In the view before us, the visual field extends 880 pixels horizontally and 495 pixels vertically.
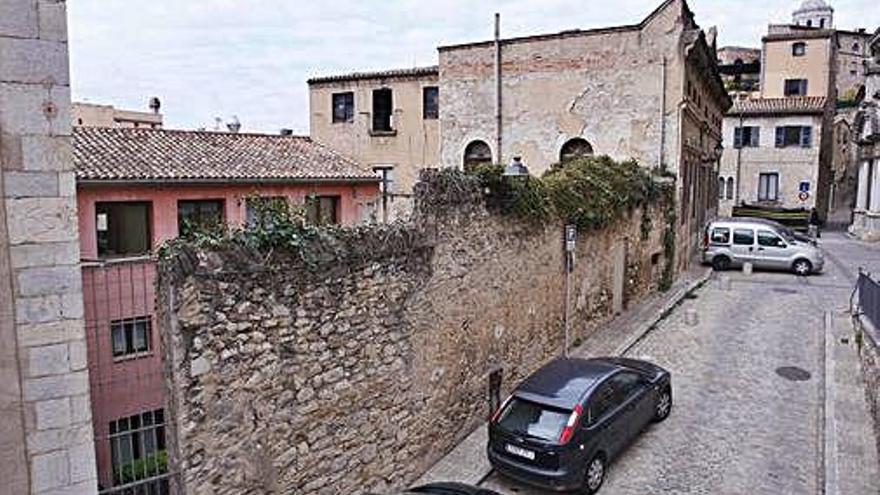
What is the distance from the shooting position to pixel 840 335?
50.6 feet

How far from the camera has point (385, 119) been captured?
27.9 m

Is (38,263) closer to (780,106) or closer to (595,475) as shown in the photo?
(595,475)

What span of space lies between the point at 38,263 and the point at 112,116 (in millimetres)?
33371

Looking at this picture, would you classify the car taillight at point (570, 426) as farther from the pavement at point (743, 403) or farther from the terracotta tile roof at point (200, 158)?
the terracotta tile roof at point (200, 158)

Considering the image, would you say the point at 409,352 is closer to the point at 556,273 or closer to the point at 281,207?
the point at 281,207

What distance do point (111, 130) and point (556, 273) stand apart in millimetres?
13665

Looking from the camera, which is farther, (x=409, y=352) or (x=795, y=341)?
(x=795, y=341)

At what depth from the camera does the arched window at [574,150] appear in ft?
68.9

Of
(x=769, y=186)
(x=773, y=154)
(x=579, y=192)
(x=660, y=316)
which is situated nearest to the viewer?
(x=579, y=192)

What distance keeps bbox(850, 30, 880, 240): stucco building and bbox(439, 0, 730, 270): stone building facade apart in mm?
13606

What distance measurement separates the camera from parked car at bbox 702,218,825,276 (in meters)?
23.2

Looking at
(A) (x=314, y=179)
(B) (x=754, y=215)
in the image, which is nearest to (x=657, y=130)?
(A) (x=314, y=179)

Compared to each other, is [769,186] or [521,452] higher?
[769,186]

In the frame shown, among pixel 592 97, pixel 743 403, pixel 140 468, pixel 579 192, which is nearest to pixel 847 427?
pixel 743 403
